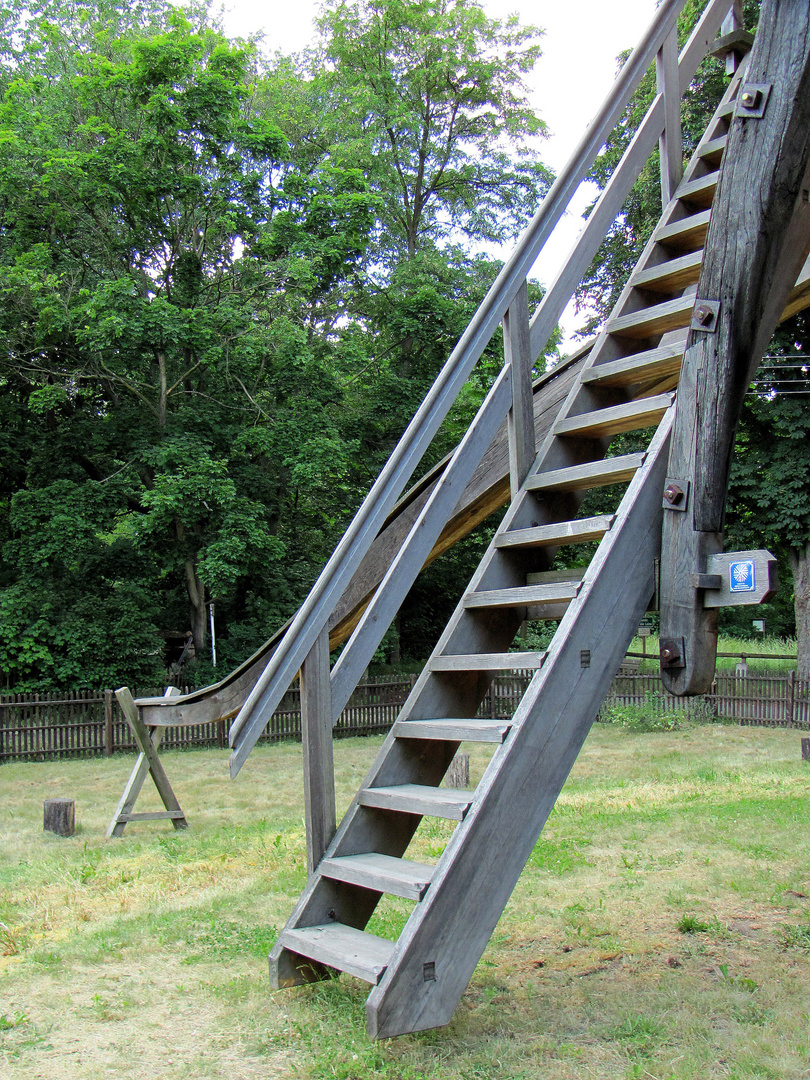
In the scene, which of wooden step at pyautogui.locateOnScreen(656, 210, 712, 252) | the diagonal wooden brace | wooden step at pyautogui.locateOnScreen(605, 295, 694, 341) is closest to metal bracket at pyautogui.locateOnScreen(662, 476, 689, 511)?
wooden step at pyautogui.locateOnScreen(605, 295, 694, 341)

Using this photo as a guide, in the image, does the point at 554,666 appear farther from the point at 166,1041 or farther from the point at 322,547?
the point at 322,547

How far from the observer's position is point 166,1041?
3.86m

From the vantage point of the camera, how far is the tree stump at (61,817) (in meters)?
9.50

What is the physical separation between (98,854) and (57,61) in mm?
20062

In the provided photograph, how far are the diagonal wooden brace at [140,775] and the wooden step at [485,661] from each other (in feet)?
18.2

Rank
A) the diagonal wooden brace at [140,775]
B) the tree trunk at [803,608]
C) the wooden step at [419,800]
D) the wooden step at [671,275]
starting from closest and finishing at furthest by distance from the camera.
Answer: the wooden step at [419,800]
the wooden step at [671,275]
the diagonal wooden brace at [140,775]
the tree trunk at [803,608]

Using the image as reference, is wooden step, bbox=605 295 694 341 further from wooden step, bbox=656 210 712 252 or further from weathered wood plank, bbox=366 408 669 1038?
weathered wood plank, bbox=366 408 669 1038

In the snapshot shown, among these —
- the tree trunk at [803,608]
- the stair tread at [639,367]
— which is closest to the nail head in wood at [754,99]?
the stair tread at [639,367]

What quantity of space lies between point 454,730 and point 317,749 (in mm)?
639

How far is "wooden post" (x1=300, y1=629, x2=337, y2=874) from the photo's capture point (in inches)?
159

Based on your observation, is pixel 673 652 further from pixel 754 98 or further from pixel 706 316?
pixel 754 98

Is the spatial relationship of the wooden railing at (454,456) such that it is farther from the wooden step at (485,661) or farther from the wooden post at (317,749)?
the wooden step at (485,661)

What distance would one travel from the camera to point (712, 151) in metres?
5.18

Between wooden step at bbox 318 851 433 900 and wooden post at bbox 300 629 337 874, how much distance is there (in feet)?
0.44
